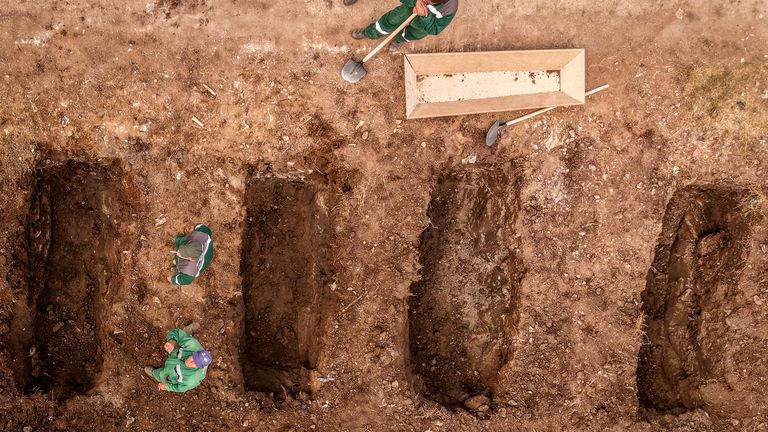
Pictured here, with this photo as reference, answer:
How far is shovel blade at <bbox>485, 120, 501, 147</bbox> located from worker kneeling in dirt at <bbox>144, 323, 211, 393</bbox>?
3.62 metres

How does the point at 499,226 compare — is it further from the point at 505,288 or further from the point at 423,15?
the point at 423,15

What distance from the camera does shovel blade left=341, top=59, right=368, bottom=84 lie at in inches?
203

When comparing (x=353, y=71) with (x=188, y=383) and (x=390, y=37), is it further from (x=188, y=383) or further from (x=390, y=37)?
(x=188, y=383)

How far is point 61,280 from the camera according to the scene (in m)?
5.55

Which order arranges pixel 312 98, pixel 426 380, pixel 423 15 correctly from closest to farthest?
1. pixel 423 15
2. pixel 312 98
3. pixel 426 380

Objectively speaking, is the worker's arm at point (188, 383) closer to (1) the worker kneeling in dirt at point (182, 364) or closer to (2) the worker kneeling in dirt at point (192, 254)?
(1) the worker kneeling in dirt at point (182, 364)

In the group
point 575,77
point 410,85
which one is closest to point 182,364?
point 410,85

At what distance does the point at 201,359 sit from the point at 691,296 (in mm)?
5294

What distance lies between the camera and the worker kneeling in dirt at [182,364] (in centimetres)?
488

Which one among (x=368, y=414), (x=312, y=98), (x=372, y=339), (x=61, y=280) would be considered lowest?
(x=368, y=414)

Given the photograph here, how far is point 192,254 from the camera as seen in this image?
16.1 ft

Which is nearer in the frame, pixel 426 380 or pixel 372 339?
pixel 372 339

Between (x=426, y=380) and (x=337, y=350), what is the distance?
1147mm

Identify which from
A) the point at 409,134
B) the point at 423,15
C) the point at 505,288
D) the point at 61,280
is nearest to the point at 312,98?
the point at 409,134
